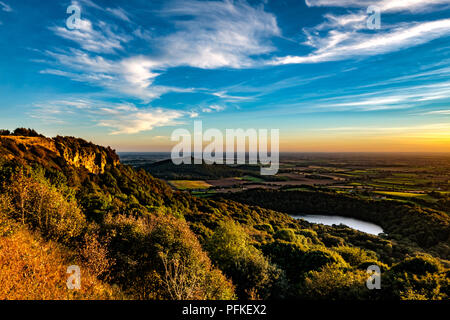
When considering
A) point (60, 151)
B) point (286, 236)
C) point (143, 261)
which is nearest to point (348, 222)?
point (286, 236)

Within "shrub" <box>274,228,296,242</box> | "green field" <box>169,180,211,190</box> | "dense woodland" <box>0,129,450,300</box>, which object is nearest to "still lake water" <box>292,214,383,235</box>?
"shrub" <box>274,228,296,242</box>

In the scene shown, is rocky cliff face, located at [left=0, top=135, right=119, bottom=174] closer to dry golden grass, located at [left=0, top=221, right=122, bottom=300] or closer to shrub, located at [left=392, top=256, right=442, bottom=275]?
dry golden grass, located at [left=0, top=221, right=122, bottom=300]

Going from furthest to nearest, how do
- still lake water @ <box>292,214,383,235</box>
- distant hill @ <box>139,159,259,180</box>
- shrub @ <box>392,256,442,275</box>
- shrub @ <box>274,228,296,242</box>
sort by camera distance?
distant hill @ <box>139,159,259,180</box>
still lake water @ <box>292,214,383,235</box>
shrub @ <box>274,228,296,242</box>
shrub @ <box>392,256,442,275</box>

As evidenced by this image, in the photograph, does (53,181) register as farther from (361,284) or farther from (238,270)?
(361,284)

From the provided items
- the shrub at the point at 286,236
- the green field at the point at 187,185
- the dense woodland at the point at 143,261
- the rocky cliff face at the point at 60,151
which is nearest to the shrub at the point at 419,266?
the dense woodland at the point at 143,261

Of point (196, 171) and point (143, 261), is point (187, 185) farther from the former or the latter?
point (143, 261)

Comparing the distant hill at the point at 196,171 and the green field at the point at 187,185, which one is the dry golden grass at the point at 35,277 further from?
the distant hill at the point at 196,171
